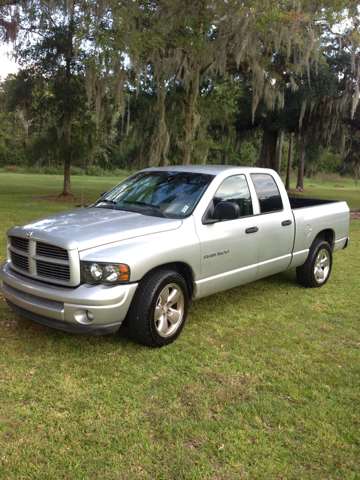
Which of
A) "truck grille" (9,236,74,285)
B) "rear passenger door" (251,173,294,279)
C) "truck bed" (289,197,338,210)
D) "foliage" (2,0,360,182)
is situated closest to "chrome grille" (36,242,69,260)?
"truck grille" (9,236,74,285)

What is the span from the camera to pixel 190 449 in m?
2.75

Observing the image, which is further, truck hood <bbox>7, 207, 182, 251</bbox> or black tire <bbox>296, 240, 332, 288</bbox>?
black tire <bbox>296, 240, 332, 288</bbox>

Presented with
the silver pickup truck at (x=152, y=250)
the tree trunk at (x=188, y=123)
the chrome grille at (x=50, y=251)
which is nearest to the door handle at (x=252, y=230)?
the silver pickup truck at (x=152, y=250)

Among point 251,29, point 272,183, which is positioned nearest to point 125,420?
point 272,183

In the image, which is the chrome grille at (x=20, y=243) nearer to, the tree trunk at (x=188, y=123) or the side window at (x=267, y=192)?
the side window at (x=267, y=192)

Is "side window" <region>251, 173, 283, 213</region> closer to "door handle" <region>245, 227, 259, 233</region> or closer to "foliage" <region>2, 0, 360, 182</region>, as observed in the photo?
"door handle" <region>245, 227, 259, 233</region>

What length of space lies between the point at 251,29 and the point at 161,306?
12078 mm

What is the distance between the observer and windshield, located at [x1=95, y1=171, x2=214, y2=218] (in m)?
4.70

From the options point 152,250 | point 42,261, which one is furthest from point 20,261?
point 152,250

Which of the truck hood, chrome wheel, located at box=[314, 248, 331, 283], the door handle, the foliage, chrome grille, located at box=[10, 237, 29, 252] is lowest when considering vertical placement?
chrome wheel, located at box=[314, 248, 331, 283]

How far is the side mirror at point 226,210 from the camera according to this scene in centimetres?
450

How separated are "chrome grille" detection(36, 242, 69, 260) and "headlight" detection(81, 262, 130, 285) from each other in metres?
0.20

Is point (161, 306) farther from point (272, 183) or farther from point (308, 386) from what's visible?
point (272, 183)

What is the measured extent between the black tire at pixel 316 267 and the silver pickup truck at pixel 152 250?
14.8 inches
